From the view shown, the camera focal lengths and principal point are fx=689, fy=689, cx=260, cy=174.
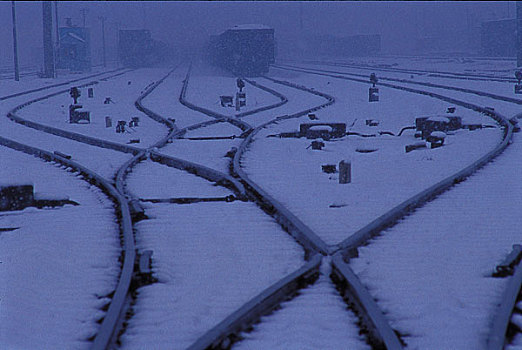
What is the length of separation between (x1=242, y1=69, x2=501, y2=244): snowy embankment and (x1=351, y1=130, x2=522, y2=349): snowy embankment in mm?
529

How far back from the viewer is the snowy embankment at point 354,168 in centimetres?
706

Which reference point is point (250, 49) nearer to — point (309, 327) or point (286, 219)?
point (286, 219)

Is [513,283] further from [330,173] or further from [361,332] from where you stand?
[330,173]

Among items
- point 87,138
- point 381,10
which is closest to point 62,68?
point 87,138

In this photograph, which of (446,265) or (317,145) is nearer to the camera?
(446,265)

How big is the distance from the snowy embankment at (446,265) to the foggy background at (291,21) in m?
87.7

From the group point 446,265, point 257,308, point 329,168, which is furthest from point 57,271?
point 329,168

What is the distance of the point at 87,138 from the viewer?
13.7 meters

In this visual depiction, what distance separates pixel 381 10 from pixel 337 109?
15044 cm

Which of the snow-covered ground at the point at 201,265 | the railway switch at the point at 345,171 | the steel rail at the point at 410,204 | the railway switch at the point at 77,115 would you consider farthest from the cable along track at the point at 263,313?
the railway switch at the point at 77,115

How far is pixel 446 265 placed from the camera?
5211 millimetres

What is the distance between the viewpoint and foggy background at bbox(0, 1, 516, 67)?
106750mm

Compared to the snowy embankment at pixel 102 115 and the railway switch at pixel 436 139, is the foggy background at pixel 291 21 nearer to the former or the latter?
the snowy embankment at pixel 102 115

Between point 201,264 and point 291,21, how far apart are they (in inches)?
6449
